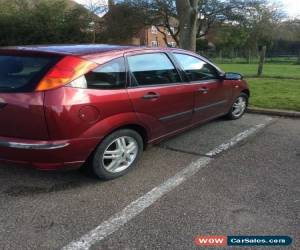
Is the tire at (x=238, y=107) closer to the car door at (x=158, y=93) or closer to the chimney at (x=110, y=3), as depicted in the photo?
the car door at (x=158, y=93)

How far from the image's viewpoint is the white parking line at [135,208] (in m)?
2.63

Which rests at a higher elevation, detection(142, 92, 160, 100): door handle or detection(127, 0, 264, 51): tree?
detection(127, 0, 264, 51): tree

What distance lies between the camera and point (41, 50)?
3.30m

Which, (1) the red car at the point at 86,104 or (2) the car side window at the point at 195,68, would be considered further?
(2) the car side window at the point at 195,68

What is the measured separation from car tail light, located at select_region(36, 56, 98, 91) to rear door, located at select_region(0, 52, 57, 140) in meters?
0.07

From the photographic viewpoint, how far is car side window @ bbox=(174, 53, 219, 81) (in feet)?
15.1

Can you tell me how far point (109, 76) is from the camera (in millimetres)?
3422

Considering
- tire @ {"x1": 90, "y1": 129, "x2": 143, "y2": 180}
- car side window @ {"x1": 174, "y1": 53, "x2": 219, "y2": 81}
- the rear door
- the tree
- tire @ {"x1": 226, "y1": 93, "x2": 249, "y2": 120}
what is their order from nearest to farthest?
the rear door → tire @ {"x1": 90, "y1": 129, "x2": 143, "y2": 180} → car side window @ {"x1": 174, "y1": 53, "x2": 219, "y2": 81} → tire @ {"x1": 226, "y1": 93, "x2": 249, "y2": 120} → the tree

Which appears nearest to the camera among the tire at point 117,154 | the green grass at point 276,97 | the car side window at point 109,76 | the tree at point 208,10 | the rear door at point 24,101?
the rear door at point 24,101

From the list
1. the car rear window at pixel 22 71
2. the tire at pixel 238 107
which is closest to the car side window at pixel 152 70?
the car rear window at pixel 22 71

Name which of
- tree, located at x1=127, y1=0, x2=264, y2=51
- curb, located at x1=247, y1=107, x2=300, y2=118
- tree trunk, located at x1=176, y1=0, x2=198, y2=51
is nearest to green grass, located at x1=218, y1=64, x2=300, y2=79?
tree trunk, located at x1=176, y1=0, x2=198, y2=51

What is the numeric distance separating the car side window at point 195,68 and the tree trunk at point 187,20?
19.1ft

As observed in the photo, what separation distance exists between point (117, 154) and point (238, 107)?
3.43m

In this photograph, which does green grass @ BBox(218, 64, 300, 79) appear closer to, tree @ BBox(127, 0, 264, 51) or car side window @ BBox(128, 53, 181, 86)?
tree @ BBox(127, 0, 264, 51)
